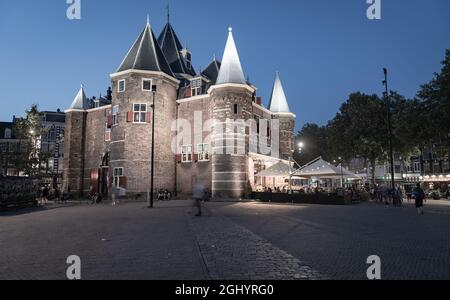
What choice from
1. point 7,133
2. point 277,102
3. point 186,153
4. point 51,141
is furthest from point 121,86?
point 7,133

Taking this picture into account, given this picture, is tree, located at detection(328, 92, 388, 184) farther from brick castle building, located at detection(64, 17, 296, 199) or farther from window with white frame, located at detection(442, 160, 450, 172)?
window with white frame, located at detection(442, 160, 450, 172)

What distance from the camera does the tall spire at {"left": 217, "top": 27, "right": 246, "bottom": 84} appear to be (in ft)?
101

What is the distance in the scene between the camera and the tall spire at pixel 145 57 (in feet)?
105

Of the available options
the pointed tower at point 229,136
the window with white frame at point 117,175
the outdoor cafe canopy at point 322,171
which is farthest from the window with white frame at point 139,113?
the outdoor cafe canopy at point 322,171

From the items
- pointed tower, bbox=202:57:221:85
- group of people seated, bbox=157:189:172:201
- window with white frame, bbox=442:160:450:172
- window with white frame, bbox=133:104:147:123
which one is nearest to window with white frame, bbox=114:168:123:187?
group of people seated, bbox=157:189:172:201

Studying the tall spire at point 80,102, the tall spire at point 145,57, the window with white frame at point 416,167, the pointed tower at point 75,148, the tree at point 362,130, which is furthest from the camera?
the window with white frame at point 416,167

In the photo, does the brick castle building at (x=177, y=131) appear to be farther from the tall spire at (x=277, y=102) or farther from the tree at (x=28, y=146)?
the tree at (x=28, y=146)

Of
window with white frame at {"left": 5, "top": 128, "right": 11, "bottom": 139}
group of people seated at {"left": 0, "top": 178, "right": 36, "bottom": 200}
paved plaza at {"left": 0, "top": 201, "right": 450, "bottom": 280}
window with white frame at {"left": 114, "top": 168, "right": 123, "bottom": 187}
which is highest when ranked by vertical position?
window with white frame at {"left": 5, "top": 128, "right": 11, "bottom": 139}

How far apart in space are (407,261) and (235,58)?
27851 mm

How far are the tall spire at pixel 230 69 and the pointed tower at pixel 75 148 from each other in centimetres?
1930

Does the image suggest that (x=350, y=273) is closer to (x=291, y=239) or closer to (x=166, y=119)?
(x=291, y=239)

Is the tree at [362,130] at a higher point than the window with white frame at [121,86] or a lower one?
lower

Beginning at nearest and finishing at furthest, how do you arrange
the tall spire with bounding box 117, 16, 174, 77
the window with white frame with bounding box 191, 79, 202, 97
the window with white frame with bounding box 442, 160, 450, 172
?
the tall spire with bounding box 117, 16, 174, 77 → the window with white frame with bounding box 191, 79, 202, 97 → the window with white frame with bounding box 442, 160, 450, 172

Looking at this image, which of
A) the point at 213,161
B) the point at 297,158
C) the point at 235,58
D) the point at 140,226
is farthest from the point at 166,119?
the point at 297,158
